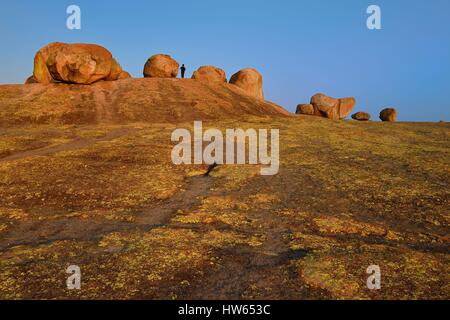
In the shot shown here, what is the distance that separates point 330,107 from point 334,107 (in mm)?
1009

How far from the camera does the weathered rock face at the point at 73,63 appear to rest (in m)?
54.6

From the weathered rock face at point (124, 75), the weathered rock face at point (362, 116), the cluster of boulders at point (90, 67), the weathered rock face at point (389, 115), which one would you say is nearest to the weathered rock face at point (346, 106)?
the weathered rock face at point (362, 116)

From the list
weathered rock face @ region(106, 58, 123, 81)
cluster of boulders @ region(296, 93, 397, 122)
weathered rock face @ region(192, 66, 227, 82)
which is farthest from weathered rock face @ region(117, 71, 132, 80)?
cluster of boulders @ region(296, 93, 397, 122)

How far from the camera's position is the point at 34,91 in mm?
54938

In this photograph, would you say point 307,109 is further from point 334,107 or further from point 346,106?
point 346,106

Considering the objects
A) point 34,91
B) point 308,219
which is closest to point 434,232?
point 308,219

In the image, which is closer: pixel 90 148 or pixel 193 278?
pixel 193 278

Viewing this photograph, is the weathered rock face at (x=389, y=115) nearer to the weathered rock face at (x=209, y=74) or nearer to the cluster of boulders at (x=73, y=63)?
the weathered rock face at (x=209, y=74)

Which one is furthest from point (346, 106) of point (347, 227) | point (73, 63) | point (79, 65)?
point (347, 227)

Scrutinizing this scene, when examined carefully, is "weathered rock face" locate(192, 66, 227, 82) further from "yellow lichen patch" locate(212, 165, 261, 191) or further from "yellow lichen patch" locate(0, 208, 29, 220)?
"yellow lichen patch" locate(0, 208, 29, 220)

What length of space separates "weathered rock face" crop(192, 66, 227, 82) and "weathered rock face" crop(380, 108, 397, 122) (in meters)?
38.4

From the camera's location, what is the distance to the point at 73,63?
54.5 m
